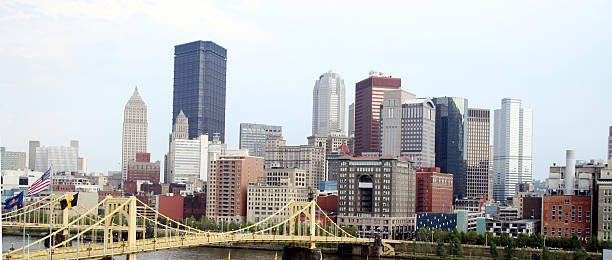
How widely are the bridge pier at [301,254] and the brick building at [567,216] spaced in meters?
36.0

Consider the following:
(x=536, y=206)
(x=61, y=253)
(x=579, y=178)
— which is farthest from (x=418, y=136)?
(x=61, y=253)

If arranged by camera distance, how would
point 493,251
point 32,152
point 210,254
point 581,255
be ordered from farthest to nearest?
point 32,152, point 493,251, point 210,254, point 581,255

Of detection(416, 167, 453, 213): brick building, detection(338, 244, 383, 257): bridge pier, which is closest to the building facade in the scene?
detection(416, 167, 453, 213): brick building

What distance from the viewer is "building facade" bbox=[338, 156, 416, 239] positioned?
117750 mm

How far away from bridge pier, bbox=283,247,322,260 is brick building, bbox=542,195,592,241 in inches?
1419

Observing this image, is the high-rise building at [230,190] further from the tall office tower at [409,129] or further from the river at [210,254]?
the tall office tower at [409,129]

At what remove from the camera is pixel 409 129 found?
19412 centimetres

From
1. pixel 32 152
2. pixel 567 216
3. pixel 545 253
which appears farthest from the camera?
pixel 32 152

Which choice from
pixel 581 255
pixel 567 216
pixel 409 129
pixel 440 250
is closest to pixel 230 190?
pixel 440 250

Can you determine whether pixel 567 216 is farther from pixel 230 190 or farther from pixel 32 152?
pixel 32 152

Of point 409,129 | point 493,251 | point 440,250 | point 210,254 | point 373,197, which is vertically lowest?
point 210,254

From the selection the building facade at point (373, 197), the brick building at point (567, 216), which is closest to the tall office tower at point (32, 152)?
the building facade at point (373, 197)

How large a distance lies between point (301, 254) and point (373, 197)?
42.7 meters

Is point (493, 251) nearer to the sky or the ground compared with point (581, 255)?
nearer to the ground
